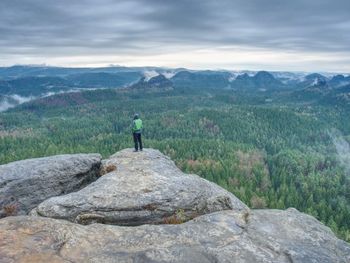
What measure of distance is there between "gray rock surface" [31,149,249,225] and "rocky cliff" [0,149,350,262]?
0.28 feet

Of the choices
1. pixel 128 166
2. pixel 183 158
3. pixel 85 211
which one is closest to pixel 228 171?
pixel 183 158

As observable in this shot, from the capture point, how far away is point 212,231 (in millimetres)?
29516

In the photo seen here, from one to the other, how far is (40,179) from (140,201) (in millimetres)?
15562

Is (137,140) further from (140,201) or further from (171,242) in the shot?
(171,242)

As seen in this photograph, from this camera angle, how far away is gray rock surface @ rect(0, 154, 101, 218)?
147ft

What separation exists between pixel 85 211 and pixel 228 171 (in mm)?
140751

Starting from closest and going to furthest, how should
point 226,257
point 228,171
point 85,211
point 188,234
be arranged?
point 226,257
point 188,234
point 85,211
point 228,171

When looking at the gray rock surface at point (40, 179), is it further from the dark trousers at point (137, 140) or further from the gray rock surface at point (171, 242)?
the gray rock surface at point (171, 242)

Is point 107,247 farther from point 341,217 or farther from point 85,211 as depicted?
point 341,217

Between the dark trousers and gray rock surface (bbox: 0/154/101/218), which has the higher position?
the dark trousers

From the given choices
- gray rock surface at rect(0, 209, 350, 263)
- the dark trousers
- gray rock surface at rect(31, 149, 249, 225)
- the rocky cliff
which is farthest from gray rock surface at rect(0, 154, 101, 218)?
gray rock surface at rect(0, 209, 350, 263)

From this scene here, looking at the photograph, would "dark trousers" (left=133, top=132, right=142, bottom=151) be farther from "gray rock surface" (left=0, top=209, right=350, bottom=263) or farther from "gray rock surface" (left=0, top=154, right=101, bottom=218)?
"gray rock surface" (left=0, top=209, right=350, bottom=263)

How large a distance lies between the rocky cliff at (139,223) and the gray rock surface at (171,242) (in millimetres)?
63

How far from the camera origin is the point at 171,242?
90.6 ft
